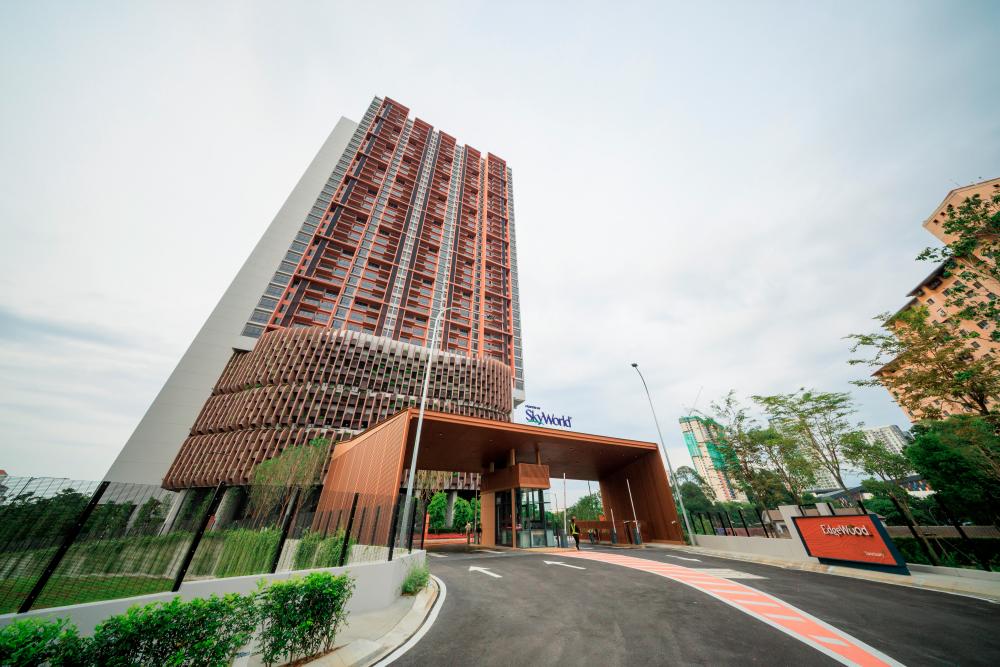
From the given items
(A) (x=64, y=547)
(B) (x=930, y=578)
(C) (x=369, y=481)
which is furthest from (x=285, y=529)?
(B) (x=930, y=578)

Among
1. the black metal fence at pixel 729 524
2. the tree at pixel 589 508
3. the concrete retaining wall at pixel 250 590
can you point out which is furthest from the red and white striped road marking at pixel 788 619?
the tree at pixel 589 508

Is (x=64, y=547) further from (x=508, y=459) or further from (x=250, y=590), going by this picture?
(x=508, y=459)

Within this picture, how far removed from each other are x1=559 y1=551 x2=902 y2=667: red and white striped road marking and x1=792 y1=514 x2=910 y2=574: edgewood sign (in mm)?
6574

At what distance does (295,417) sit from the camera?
135 feet

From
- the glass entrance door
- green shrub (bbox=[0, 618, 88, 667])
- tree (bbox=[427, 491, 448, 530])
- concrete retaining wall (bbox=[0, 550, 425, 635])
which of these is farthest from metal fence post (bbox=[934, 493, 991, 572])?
tree (bbox=[427, 491, 448, 530])

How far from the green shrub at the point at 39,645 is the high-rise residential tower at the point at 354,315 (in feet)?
138

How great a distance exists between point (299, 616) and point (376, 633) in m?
2.13

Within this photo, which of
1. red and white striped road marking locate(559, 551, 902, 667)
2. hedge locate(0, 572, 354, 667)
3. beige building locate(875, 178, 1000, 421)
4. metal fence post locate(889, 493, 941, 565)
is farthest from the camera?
beige building locate(875, 178, 1000, 421)

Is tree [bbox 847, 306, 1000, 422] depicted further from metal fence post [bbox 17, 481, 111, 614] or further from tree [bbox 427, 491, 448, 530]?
tree [bbox 427, 491, 448, 530]

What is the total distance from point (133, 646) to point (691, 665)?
7197 millimetres

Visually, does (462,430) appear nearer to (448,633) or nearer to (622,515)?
(448,633)

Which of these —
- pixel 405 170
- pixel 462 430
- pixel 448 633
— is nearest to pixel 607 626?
pixel 448 633

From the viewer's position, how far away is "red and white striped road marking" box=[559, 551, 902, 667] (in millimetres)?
5204

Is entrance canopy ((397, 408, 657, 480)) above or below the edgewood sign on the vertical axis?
above
